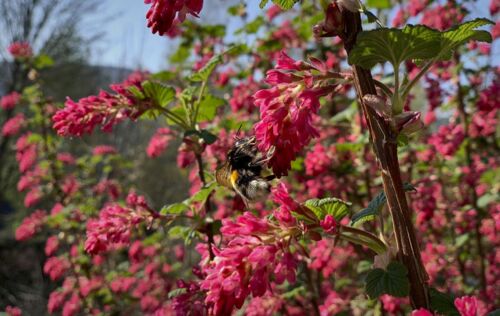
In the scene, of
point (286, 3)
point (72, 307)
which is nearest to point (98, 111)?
point (286, 3)

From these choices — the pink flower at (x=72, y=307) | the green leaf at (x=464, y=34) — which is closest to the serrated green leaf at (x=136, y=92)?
the green leaf at (x=464, y=34)

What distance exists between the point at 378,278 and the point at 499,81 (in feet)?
9.74

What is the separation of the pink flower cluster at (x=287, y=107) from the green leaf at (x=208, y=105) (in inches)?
46.6

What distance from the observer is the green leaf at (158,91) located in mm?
1920

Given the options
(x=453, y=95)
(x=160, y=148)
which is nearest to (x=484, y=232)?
(x=453, y=95)

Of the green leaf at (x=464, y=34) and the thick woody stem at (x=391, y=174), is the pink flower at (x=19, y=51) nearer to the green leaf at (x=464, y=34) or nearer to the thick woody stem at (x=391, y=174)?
the thick woody stem at (x=391, y=174)

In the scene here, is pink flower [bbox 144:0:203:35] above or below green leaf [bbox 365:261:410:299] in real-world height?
above

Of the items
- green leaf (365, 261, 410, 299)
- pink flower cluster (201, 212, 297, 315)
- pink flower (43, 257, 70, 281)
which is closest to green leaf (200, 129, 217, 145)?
pink flower cluster (201, 212, 297, 315)

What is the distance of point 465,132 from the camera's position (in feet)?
12.4

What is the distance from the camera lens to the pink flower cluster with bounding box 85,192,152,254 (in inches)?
70.5

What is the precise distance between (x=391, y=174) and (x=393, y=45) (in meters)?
0.29

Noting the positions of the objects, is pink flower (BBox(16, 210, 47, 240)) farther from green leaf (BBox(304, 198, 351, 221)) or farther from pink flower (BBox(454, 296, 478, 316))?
pink flower (BBox(454, 296, 478, 316))

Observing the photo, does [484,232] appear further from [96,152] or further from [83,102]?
[96,152]

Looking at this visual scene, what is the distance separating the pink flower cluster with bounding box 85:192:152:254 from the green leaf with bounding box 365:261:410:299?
1096 mm
